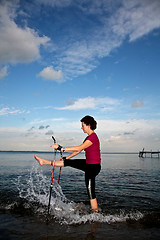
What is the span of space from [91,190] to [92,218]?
86cm

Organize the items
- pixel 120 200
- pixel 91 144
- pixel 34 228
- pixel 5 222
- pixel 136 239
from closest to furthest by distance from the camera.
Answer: pixel 136 239 → pixel 34 228 → pixel 5 222 → pixel 91 144 → pixel 120 200

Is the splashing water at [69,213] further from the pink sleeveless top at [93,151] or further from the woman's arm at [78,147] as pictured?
the woman's arm at [78,147]

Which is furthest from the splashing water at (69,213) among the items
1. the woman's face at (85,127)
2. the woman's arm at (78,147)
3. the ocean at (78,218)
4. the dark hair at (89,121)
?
the dark hair at (89,121)

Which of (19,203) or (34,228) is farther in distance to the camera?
(19,203)

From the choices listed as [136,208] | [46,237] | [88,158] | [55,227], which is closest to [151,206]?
[136,208]

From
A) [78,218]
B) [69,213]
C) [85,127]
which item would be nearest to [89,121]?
[85,127]

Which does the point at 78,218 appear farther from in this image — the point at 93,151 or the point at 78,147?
the point at 78,147

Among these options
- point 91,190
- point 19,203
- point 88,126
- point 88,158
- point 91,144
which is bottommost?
point 19,203

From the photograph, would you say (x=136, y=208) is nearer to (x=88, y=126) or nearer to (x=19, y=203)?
(x=88, y=126)

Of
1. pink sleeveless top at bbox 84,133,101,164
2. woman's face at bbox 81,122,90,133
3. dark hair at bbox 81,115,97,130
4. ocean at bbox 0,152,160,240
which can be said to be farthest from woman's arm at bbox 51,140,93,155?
ocean at bbox 0,152,160,240

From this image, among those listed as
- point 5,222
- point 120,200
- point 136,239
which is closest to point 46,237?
point 5,222

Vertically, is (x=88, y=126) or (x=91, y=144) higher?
(x=88, y=126)

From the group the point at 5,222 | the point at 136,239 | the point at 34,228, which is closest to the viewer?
the point at 136,239

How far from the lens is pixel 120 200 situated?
7.75m
